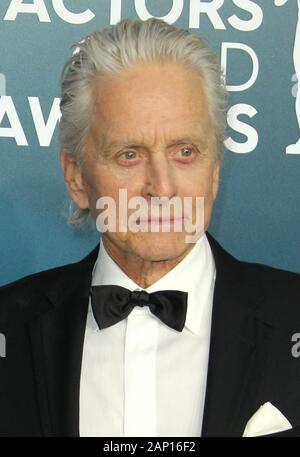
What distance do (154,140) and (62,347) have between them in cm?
39

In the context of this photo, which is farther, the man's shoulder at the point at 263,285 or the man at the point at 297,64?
the man at the point at 297,64

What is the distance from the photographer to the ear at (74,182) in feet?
6.33

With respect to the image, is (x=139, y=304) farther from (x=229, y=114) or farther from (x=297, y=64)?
(x=297, y=64)

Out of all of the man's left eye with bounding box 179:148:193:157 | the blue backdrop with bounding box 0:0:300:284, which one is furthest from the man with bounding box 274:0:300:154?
the man's left eye with bounding box 179:148:193:157

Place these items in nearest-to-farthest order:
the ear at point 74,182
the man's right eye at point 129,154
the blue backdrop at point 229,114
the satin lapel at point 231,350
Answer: the satin lapel at point 231,350, the man's right eye at point 129,154, the ear at point 74,182, the blue backdrop at point 229,114

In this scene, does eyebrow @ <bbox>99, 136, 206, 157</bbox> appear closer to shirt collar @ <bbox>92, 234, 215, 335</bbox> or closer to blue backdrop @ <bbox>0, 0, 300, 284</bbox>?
shirt collar @ <bbox>92, 234, 215, 335</bbox>

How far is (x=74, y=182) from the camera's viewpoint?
1939 millimetres

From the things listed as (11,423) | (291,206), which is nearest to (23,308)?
(11,423)

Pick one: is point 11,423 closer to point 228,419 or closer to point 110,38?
point 228,419

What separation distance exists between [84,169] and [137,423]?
0.46m

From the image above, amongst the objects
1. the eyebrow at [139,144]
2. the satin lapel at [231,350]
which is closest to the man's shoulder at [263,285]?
the satin lapel at [231,350]

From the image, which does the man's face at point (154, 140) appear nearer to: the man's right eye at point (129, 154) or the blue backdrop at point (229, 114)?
the man's right eye at point (129, 154)

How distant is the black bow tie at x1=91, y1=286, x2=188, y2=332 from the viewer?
180 centimetres

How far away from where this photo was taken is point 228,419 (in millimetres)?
1675
